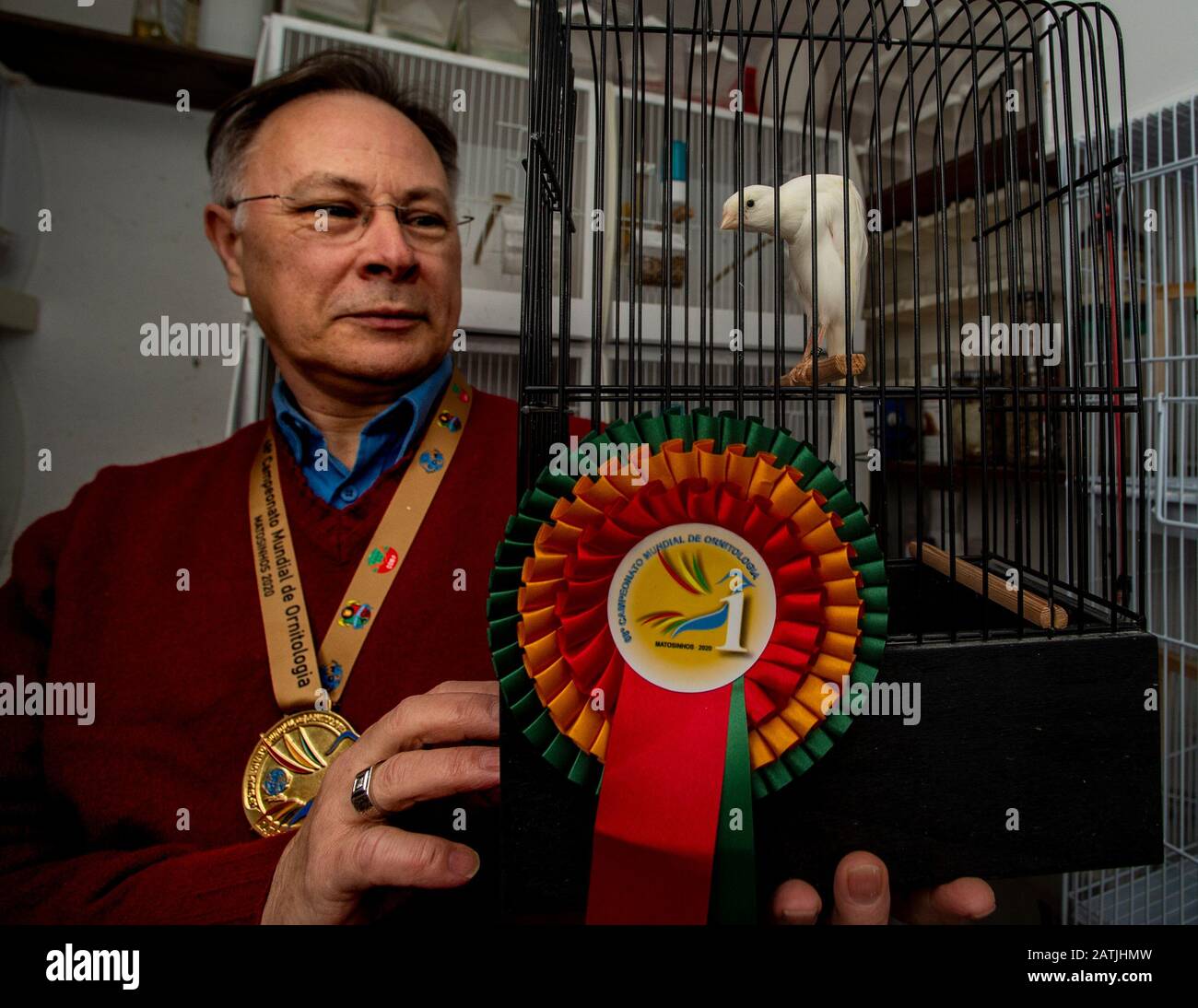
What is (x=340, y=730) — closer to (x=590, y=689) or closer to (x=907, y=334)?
(x=590, y=689)

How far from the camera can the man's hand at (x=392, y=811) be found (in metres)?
0.44

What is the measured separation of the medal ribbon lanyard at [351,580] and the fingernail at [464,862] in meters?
0.26

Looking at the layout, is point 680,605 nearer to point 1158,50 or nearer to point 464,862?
point 464,862

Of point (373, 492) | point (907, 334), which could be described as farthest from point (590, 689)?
point (907, 334)

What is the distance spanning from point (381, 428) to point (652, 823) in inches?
21.2

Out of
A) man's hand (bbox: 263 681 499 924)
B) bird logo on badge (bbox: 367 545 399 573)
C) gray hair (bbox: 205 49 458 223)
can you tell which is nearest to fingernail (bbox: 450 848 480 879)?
man's hand (bbox: 263 681 499 924)

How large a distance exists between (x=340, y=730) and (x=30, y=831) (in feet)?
1.09

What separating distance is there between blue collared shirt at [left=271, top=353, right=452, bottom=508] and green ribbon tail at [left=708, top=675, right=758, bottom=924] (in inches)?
20.4

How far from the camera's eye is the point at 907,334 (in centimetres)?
153

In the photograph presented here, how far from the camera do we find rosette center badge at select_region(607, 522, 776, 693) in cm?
39

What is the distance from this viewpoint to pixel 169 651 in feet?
2.20
